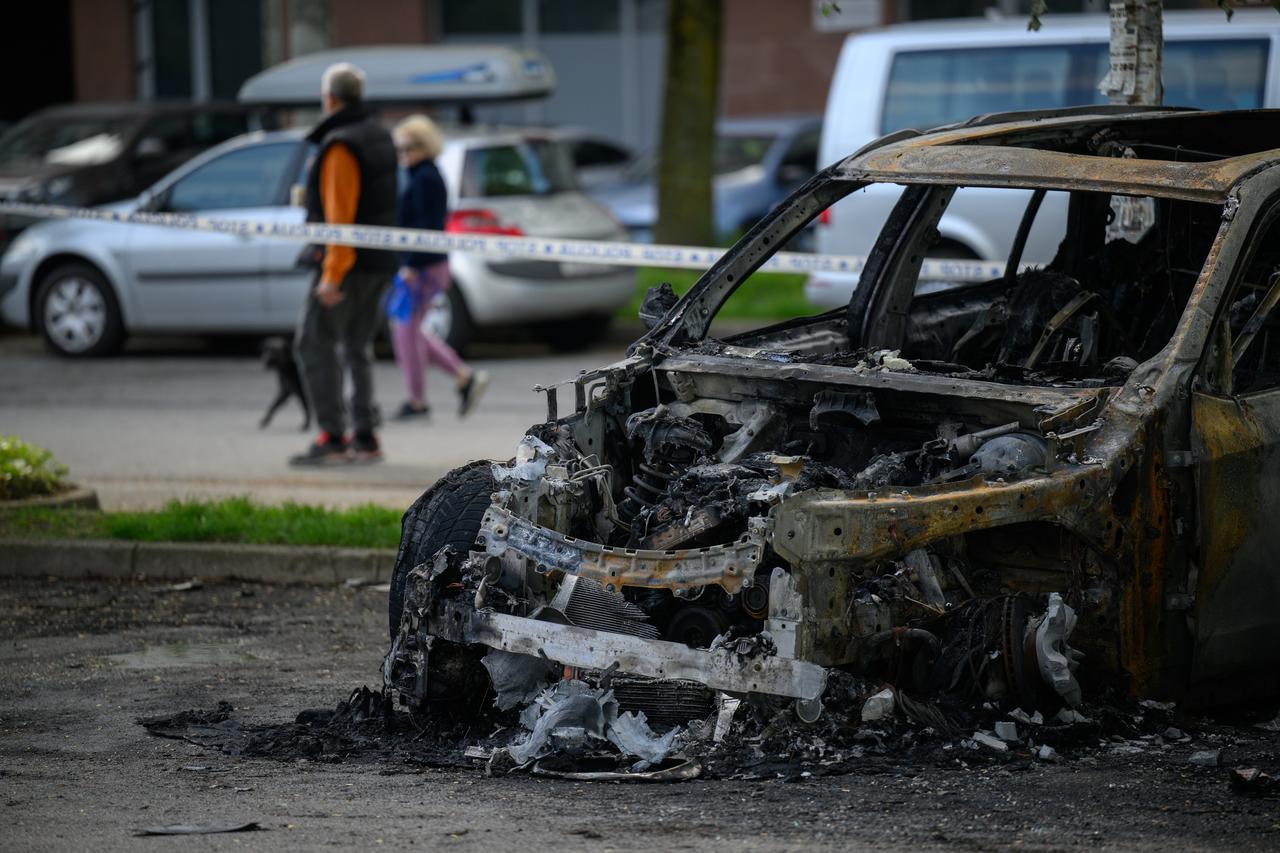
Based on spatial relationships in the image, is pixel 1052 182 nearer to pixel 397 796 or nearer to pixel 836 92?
pixel 397 796

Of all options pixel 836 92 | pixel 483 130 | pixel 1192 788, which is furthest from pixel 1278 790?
pixel 483 130

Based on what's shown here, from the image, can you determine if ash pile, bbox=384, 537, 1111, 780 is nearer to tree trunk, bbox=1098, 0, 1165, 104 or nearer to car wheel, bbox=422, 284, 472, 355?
tree trunk, bbox=1098, 0, 1165, 104

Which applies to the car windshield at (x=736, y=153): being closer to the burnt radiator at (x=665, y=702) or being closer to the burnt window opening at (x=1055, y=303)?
the burnt window opening at (x=1055, y=303)

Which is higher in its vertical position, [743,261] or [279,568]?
[743,261]

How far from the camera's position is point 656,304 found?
6.61 metres

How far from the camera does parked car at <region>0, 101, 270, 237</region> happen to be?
56.6 ft

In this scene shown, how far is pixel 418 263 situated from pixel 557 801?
6.64m

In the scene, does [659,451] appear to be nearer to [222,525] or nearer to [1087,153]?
[1087,153]

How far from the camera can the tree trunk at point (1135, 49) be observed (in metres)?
8.35

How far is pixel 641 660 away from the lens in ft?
16.6

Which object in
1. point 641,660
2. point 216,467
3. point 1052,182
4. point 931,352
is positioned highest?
point 1052,182

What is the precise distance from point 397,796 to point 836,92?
9.45 m

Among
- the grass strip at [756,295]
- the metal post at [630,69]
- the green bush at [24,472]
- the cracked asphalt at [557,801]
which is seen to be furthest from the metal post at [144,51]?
the cracked asphalt at [557,801]

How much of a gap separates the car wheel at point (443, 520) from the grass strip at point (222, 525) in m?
2.07
